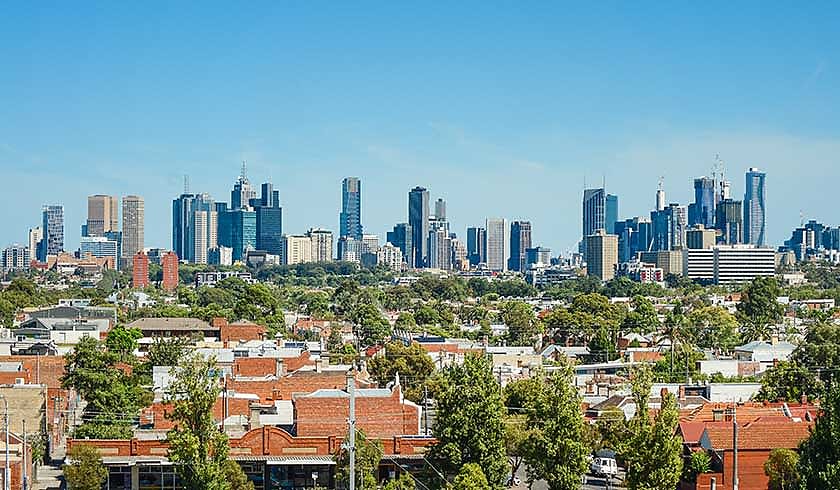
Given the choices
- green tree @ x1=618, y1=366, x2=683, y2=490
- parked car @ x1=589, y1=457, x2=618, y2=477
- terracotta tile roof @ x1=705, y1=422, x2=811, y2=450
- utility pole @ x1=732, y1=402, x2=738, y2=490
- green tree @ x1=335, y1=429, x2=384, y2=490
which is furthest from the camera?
parked car @ x1=589, y1=457, x2=618, y2=477

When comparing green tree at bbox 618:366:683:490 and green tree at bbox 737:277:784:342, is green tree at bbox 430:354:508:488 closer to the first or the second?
green tree at bbox 618:366:683:490

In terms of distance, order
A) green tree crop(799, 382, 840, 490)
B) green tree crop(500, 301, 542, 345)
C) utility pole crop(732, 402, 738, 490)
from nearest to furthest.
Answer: green tree crop(799, 382, 840, 490)
utility pole crop(732, 402, 738, 490)
green tree crop(500, 301, 542, 345)

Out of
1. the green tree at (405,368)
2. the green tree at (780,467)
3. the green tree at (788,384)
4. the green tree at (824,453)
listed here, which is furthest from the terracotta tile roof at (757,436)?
the green tree at (405,368)

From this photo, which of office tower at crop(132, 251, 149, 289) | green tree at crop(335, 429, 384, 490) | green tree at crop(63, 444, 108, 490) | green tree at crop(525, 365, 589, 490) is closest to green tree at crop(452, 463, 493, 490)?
green tree at crop(525, 365, 589, 490)

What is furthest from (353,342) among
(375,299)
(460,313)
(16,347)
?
(375,299)

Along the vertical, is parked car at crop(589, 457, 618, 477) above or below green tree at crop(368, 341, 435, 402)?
below

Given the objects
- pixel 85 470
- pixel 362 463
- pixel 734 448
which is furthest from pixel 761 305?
pixel 85 470

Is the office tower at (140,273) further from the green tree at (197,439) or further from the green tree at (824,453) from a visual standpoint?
the green tree at (824,453)
